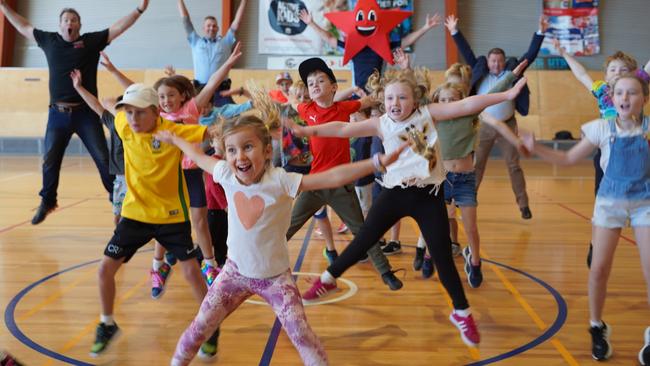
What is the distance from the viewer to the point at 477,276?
4359 millimetres

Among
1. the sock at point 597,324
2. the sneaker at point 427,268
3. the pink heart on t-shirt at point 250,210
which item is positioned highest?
the pink heart on t-shirt at point 250,210

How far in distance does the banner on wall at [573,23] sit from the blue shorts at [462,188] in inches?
397

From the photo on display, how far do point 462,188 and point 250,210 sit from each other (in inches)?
81.5

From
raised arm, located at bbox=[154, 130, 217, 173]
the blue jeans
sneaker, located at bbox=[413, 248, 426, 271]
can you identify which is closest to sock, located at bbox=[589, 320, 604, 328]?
sneaker, located at bbox=[413, 248, 426, 271]

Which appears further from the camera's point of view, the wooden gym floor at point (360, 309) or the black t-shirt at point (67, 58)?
the black t-shirt at point (67, 58)

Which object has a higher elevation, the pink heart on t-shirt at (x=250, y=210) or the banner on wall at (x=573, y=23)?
the banner on wall at (x=573, y=23)

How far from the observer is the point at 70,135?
5.50m

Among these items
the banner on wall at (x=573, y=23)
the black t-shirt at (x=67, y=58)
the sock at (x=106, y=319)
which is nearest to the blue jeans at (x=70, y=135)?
the black t-shirt at (x=67, y=58)

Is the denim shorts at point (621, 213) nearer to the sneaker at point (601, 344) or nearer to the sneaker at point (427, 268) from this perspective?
the sneaker at point (601, 344)

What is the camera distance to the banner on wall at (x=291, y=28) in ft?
43.0

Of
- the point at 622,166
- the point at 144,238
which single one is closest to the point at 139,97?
the point at 144,238

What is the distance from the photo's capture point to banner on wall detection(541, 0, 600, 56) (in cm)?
1322

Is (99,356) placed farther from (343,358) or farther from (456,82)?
(456,82)

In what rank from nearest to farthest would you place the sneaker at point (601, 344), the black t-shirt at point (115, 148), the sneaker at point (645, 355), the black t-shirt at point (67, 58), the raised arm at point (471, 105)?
1. the sneaker at point (645, 355)
2. the sneaker at point (601, 344)
3. the raised arm at point (471, 105)
4. the black t-shirt at point (115, 148)
5. the black t-shirt at point (67, 58)
